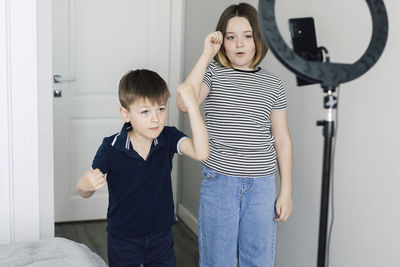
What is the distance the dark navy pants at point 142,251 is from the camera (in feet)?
5.27

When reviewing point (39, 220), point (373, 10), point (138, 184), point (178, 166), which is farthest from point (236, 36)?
point (178, 166)

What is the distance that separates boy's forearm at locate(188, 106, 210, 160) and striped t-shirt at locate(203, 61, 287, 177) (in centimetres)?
22

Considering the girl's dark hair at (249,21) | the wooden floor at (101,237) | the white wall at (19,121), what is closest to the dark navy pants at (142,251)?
the white wall at (19,121)

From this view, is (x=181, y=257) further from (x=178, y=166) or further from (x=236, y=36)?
(x=236, y=36)

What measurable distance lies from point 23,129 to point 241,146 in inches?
27.9

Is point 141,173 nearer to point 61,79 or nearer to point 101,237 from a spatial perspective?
point 101,237

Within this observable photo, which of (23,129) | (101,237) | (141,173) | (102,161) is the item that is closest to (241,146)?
(141,173)

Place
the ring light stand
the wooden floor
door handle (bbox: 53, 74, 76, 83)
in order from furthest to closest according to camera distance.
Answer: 1. door handle (bbox: 53, 74, 76, 83)
2. the wooden floor
3. the ring light stand

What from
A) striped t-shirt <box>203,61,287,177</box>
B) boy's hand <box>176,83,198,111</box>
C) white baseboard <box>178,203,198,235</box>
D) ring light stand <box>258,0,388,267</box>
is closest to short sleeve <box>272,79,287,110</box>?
striped t-shirt <box>203,61,287,177</box>

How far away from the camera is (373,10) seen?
3.30ft

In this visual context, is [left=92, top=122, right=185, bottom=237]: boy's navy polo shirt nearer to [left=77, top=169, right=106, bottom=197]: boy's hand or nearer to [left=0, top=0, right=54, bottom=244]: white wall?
[left=77, top=169, right=106, bottom=197]: boy's hand

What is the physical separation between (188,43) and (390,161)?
1.94 metres

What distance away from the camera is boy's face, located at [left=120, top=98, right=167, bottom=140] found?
5.07 feet

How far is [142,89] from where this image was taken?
5.10ft
